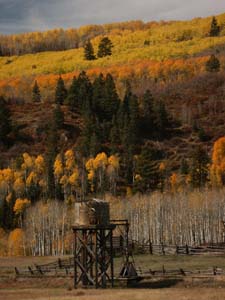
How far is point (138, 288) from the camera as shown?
1629 inches

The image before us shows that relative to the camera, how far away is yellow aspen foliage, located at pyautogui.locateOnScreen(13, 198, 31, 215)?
101956mm

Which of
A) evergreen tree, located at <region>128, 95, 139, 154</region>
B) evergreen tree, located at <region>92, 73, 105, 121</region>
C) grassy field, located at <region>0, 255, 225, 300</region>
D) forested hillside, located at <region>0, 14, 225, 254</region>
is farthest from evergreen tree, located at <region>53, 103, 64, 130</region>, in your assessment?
A: grassy field, located at <region>0, 255, 225, 300</region>

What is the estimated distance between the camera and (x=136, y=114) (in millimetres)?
138500

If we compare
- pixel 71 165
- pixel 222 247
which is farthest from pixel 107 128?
pixel 222 247

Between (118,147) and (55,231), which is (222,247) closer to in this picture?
(55,231)

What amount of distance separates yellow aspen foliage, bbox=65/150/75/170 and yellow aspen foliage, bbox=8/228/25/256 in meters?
25.5

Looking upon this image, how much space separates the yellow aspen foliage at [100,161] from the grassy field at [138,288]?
57.7 meters

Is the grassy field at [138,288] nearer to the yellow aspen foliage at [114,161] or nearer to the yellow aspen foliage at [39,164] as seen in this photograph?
the yellow aspen foliage at [114,161]

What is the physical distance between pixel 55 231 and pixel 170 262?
3657 cm

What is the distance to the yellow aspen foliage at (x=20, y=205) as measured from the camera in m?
102

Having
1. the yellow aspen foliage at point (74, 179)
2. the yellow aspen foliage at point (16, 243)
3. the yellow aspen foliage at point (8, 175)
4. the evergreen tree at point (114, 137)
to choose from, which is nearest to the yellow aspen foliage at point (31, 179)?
the yellow aspen foliage at point (8, 175)

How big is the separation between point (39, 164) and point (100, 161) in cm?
1313

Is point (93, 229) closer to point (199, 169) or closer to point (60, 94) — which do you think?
point (199, 169)

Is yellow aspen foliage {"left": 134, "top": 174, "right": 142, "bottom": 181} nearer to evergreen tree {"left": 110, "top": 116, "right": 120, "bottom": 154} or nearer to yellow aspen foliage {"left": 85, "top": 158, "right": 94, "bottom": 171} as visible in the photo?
yellow aspen foliage {"left": 85, "top": 158, "right": 94, "bottom": 171}
